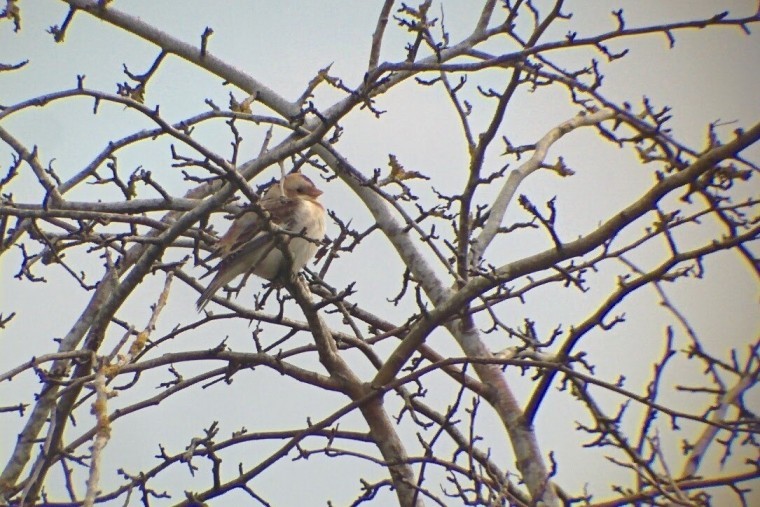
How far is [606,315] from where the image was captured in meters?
4.56

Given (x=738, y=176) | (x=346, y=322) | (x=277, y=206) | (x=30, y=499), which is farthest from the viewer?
(x=277, y=206)

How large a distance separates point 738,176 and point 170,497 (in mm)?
3755

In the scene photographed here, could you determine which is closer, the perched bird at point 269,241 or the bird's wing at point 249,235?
the perched bird at point 269,241

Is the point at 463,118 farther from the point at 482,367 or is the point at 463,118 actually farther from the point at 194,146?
the point at 194,146

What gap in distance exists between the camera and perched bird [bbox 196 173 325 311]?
5738 millimetres

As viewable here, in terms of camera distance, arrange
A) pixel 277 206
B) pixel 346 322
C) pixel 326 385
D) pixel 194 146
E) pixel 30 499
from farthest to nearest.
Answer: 1. pixel 277 206
2. pixel 346 322
3. pixel 326 385
4. pixel 30 499
5. pixel 194 146

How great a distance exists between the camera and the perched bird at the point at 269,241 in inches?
226

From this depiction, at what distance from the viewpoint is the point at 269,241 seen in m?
4.95

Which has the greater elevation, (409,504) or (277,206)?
(277,206)

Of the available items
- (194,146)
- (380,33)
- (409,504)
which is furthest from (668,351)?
(194,146)

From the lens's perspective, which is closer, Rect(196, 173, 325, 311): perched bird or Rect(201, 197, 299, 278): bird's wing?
Rect(196, 173, 325, 311): perched bird

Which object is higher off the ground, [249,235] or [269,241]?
[249,235]

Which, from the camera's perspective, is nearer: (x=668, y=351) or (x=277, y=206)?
(x=668, y=351)

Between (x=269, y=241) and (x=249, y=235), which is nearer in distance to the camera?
(x=269, y=241)
